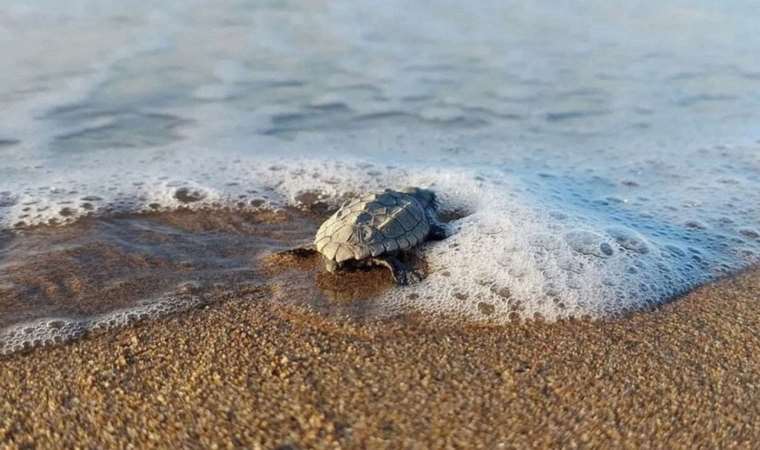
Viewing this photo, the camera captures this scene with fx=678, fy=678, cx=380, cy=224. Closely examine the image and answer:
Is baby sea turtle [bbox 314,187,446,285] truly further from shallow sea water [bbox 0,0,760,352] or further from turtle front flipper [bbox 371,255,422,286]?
shallow sea water [bbox 0,0,760,352]

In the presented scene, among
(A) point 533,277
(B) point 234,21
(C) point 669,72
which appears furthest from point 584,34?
(A) point 533,277

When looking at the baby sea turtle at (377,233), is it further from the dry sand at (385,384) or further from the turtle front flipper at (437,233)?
the dry sand at (385,384)

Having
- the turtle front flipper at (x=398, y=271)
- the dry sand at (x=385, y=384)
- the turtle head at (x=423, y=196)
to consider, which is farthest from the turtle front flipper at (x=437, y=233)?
the dry sand at (x=385, y=384)

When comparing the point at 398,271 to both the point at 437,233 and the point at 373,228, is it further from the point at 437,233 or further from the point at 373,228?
the point at 437,233

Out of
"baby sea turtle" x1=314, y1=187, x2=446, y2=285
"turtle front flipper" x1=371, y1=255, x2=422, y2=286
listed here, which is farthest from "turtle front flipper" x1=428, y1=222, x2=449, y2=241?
"turtle front flipper" x1=371, y1=255, x2=422, y2=286

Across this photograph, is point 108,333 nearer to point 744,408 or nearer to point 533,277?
point 533,277
